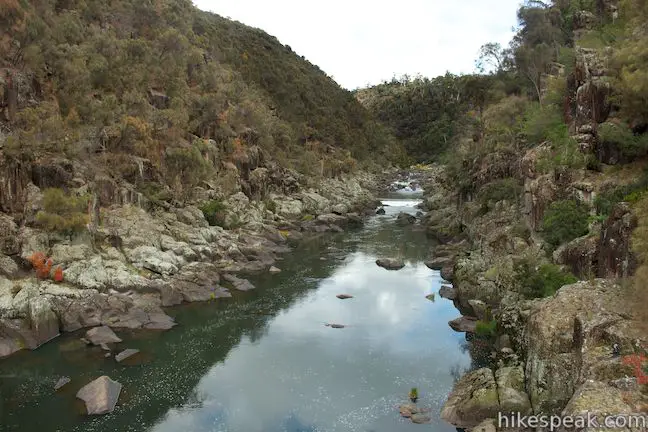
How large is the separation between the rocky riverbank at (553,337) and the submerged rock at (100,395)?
13545 millimetres

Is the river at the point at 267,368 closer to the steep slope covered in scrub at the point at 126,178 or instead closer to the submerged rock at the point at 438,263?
the steep slope covered in scrub at the point at 126,178

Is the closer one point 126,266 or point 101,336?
point 101,336

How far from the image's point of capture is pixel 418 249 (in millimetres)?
49812

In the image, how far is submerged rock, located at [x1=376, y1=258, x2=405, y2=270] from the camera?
4300 cm

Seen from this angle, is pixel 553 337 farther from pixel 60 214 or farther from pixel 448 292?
pixel 60 214

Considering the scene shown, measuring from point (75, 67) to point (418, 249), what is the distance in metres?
35.2

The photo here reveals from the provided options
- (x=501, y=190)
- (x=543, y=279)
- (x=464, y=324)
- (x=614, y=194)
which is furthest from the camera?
(x=501, y=190)

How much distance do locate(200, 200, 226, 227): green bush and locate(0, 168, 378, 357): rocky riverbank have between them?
1.81ft

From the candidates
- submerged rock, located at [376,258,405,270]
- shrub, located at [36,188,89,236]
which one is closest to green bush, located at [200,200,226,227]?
shrub, located at [36,188,89,236]

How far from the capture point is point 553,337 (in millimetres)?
18562

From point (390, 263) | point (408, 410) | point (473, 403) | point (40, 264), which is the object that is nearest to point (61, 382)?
point (40, 264)

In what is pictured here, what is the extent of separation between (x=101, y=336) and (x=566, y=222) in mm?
26189

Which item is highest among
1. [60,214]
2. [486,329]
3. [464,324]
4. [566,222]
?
[60,214]

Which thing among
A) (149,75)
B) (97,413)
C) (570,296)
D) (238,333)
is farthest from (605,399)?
(149,75)
